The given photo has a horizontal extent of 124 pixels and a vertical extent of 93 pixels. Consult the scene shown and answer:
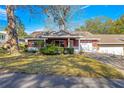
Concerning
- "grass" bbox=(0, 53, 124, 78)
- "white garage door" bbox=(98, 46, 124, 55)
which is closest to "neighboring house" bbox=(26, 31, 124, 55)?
"white garage door" bbox=(98, 46, 124, 55)

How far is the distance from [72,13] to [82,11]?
1.68m

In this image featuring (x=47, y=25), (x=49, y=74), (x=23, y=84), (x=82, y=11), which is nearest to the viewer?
(x=23, y=84)

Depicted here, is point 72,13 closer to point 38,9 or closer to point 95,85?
point 38,9

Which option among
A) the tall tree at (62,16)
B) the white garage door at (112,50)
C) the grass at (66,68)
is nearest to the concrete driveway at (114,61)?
the grass at (66,68)

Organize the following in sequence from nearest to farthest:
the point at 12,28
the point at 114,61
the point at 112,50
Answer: the point at 114,61, the point at 12,28, the point at 112,50

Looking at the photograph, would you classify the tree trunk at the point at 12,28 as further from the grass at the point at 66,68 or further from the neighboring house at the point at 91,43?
the grass at the point at 66,68

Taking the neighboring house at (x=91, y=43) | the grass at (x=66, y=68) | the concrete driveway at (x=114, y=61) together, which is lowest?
the concrete driveway at (x=114, y=61)

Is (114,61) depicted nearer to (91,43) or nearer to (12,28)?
(12,28)

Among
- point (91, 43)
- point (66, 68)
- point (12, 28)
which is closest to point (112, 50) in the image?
point (91, 43)

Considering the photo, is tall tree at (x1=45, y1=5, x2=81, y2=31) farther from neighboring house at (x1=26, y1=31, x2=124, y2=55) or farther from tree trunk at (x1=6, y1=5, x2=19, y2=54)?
tree trunk at (x1=6, y1=5, x2=19, y2=54)

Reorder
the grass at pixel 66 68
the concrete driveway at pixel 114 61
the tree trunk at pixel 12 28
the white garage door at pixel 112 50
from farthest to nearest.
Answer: the white garage door at pixel 112 50 → the tree trunk at pixel 12 28 → the concrete driveway at pixel 114 61 → the grass at pixel 66 68

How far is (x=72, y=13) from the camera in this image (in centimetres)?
3441
